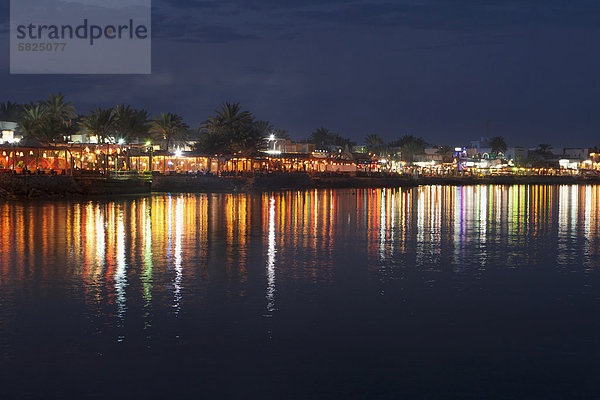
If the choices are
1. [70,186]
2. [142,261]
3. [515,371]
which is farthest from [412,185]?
[515,371]

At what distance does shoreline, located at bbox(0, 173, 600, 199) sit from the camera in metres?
64.8

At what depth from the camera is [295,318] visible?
50.8 feet

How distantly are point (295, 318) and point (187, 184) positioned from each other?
Answer: 262 feet

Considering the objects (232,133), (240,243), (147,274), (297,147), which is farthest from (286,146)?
(147,274)

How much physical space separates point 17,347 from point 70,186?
58300 millimetres

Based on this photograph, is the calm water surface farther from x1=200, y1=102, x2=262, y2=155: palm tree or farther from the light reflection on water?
x1=200, y1=102, x2=262, y2=155: palm tree

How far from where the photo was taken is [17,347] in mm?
12852

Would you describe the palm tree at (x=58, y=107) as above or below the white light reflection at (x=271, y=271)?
above

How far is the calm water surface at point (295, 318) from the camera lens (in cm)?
1123

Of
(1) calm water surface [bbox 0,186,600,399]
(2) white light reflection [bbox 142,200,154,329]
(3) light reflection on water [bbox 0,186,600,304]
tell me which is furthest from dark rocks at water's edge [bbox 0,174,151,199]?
(1) calm water surface [bbox 0,186,600,399]

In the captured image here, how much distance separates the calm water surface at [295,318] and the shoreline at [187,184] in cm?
3513

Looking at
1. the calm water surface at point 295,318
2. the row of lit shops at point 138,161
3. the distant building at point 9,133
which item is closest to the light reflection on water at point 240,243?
the calm water surface at point 295,318

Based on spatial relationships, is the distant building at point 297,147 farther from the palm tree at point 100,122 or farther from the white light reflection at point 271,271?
the white light reflection at point 271,271

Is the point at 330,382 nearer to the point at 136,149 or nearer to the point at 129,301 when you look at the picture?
the point at 129,301
